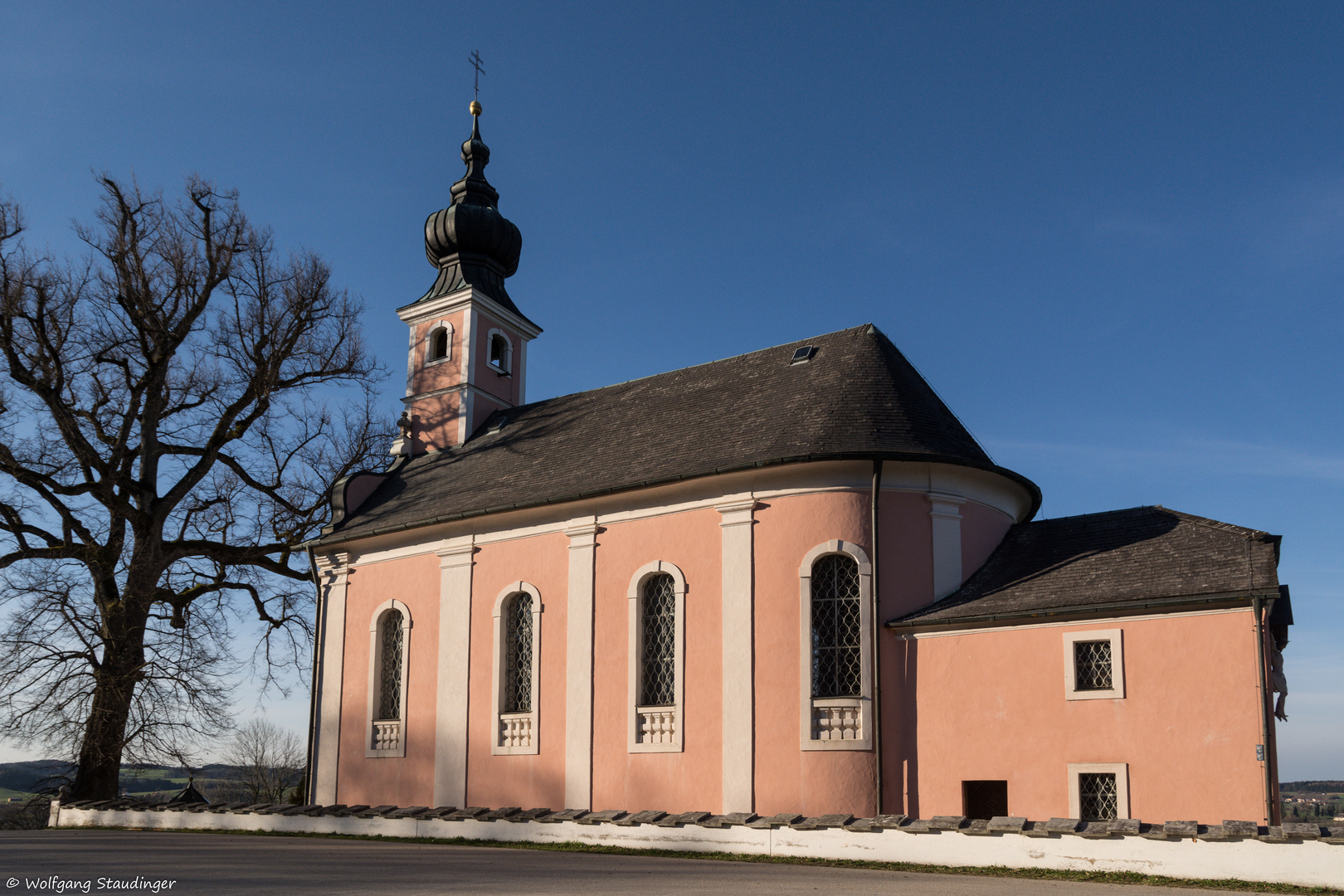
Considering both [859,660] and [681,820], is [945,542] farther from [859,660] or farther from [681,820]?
[681,820]

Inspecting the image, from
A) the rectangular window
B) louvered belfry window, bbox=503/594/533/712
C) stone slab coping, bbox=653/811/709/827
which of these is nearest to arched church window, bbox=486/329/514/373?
louvered belfry window, bbox=503/594/533/712

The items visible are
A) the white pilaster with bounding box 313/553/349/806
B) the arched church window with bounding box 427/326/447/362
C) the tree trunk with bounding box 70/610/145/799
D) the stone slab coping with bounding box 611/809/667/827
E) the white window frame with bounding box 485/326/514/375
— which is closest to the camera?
the stone slab coping with bounding box 611/809/667/827

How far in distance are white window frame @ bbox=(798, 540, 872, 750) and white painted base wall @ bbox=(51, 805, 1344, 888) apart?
2.52 metres

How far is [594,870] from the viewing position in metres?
11.3

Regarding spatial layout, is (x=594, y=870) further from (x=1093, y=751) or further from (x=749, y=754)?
(x=1093, y=751)

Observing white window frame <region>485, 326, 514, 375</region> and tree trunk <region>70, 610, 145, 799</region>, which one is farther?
white window frame <region>485, 326, 514, 375</region>

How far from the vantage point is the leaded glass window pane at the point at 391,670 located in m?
21.0

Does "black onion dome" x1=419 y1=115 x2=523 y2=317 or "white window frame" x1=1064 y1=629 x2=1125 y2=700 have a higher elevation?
"black onion dome" x1=419 y1=115 x2=523 y2=317

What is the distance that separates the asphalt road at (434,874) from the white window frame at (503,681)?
3.55m

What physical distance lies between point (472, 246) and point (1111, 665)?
63.1 feet

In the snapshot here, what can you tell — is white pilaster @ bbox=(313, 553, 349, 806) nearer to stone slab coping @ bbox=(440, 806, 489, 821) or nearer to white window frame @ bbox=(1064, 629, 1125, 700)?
stone slab coping @ bbox=(440, 806, 489, 821)

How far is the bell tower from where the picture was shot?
85.1ft

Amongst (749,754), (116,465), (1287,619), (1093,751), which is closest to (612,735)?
(749,754)

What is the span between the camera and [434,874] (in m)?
10.6
